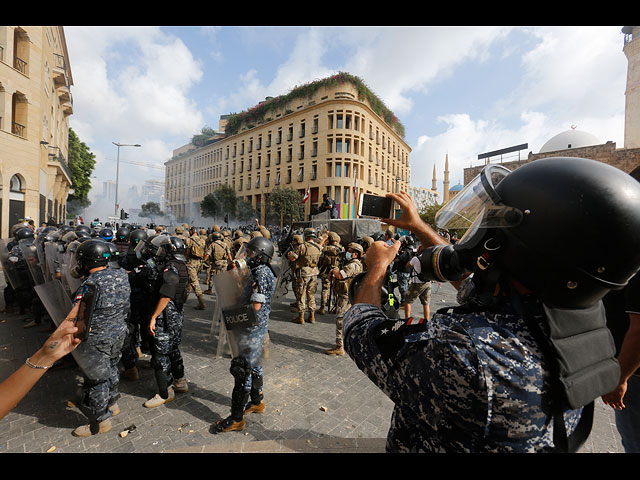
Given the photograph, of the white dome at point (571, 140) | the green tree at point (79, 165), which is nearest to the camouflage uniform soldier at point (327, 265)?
the green tree at point (79, 165)

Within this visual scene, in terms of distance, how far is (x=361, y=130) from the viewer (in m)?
37.3

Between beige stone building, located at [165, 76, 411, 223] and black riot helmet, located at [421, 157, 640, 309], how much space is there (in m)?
29.8

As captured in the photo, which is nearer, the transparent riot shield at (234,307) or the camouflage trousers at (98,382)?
the camouflage trousers at (98,382)

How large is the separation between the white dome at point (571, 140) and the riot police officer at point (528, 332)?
161ft

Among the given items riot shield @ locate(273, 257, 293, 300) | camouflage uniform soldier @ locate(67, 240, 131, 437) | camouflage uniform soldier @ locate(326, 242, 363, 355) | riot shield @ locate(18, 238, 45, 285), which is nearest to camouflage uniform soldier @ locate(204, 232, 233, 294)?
riot shield @ locate(273, 257, 293, 300)

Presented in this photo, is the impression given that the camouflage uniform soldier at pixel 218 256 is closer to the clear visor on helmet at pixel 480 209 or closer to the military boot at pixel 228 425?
the military boot at pixel 228 425

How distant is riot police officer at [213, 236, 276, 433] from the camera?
10.3 ft

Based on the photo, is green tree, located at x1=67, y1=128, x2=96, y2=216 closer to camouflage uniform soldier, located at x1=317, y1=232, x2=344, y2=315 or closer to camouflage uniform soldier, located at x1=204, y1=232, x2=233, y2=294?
camouflage uniform soldier, located at x1=204, y1=232, x2=233, y2=294

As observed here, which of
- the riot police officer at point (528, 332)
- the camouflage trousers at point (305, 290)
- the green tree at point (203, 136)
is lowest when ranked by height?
the camouflage trousers at point (305, 290)

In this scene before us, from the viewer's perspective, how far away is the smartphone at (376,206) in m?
1.92

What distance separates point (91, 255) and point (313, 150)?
121ft

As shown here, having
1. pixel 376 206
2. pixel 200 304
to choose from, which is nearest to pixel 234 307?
pixel 376 206

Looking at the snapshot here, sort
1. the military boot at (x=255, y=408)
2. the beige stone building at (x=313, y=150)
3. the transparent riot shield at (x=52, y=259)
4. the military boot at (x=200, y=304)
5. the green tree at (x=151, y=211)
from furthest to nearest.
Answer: the green tree at (x=151, y=211) < the beige stone building at (x=313, y=150) < the military boot at (x=200, y=304) < the transparent riot shield at (x=52, y=259) < the military boot at (x=255, y=408)

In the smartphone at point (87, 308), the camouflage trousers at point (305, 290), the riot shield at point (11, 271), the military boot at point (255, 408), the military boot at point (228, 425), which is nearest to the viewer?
the smartphone at point (87, 308)
